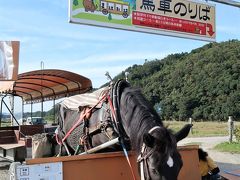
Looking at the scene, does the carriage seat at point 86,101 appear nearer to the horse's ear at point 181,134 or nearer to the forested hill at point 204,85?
the horse's ear at point 181,134

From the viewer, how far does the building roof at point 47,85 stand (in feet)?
33.1

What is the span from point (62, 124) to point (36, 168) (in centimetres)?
295

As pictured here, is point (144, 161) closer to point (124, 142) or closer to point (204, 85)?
point (124, 142)

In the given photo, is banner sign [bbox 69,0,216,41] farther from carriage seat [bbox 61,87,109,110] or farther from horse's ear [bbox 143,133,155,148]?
horse's ear [bbox 143,133,155,148]

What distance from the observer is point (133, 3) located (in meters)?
9.65

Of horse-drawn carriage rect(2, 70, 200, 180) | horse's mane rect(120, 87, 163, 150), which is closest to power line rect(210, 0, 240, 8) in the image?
horse-drawn carriage rect(2, 70, 200, 180)

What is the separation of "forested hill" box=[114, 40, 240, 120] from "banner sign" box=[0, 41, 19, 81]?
4442cm

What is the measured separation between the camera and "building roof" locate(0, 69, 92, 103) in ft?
33.1

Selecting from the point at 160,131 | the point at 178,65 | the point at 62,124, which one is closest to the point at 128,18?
the point at 62,124

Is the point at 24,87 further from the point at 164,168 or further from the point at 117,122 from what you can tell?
the point at 164,168

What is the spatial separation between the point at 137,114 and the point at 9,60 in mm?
6275

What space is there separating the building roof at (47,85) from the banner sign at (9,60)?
294mm

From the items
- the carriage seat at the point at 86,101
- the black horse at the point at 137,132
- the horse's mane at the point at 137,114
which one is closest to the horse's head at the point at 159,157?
the black horse at the point at 137,132

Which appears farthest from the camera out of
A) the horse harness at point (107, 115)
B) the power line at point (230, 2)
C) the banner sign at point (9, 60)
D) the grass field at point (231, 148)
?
the grass field at point (231, 148)
